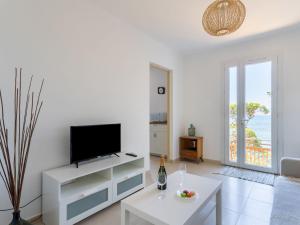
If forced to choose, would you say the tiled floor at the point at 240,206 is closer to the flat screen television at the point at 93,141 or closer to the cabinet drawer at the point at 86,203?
the cabinet drawer at the point at 86,203

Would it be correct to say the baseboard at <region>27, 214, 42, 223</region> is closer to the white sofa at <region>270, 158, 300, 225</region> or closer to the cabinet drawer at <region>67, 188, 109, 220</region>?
the cabinet drawer at <region>67, 188, 109, 220</region>

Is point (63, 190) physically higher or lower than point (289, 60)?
lower

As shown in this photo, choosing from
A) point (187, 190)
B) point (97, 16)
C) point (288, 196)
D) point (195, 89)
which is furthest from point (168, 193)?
point (195, 89)

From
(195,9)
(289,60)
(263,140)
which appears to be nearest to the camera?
(195,9)

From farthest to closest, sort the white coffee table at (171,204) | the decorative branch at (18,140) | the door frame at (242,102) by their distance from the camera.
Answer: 1. the door frame at (242,102)
2. the decorative branch at (18,140)
3. the white coffee table at (171,204)

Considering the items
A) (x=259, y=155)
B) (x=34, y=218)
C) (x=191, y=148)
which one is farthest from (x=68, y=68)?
(x=259, y=155)

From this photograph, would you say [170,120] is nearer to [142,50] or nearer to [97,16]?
[142,50]

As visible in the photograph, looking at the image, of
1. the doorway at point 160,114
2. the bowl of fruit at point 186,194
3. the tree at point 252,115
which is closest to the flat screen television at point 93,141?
the bowl of fruit at point 186,194

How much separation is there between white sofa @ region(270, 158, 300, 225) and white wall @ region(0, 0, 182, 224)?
2.05 m

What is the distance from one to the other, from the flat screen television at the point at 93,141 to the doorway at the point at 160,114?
1.86m

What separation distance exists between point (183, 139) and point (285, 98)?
2136mm

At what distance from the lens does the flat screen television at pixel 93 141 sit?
2043 mm

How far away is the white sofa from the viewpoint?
1300 mm

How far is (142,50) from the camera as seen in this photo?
3.22 meters
